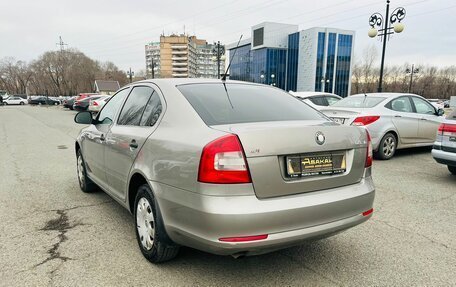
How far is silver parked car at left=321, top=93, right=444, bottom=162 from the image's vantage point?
25.5ft

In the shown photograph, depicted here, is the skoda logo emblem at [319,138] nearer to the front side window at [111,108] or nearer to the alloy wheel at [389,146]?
the front side window at [111,108]

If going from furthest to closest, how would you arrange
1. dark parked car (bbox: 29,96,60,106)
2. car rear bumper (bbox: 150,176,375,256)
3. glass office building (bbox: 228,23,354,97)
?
1. glass office building (bbox: 228,23,354,97)
2. dark parked car (bbox: 29,96,60,106)
3. car rear bumper (bbox: 150,176,375,256)

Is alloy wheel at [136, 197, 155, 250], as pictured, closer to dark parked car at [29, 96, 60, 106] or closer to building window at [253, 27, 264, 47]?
dark parked car at [29, 96, 60, 106]

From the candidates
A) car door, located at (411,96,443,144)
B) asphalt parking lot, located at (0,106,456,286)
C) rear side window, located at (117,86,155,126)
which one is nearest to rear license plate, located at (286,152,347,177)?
asphalt parking lot, located at (0,106,456,286)

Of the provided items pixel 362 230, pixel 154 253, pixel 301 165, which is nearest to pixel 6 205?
pixel 154 253

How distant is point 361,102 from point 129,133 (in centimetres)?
669

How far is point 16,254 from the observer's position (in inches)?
126

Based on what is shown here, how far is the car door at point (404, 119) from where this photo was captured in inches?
317

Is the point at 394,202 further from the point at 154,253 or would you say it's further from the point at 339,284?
the point at 154,253

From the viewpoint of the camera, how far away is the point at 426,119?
851 cm

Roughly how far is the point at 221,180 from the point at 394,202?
3.53 m

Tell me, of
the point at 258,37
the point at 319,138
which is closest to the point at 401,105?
the point at 319,138

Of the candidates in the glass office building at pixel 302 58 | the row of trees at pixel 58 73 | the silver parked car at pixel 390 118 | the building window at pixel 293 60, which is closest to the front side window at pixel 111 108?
the silver parked car at pixel 390 118

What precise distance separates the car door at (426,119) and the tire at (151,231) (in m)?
7.75
